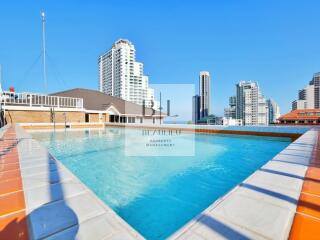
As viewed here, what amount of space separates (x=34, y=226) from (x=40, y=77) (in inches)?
781

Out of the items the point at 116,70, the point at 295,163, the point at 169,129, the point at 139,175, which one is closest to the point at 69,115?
the point at 169,129

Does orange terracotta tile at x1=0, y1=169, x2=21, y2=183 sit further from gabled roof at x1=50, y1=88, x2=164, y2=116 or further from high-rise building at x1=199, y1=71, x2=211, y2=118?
high-rise building at x1=199, y1=71, x2=211, y2=118

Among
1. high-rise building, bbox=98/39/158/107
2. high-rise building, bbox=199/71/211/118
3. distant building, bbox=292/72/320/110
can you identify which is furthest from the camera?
high-rise building, bbox=199/71/211/118

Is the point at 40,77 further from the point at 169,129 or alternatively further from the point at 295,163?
the point at 295,163

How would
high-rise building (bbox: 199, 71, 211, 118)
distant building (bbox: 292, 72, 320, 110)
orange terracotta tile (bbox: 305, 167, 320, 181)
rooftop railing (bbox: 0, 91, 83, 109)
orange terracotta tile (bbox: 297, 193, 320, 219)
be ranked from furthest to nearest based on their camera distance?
1. high-rise building (bbox: 199, 71, 211, 118)
2. distant building (bbox: 292, 72, 320, 110)
3. rooftop railing (bbox: 0, 91, 83, 109)
4. orange terracotta tile (bbox: 305, 167, 320, 181)
5. orange terracotta tile (bbox: 297, 193, 320, 219)

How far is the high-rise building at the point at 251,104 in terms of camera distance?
51.1m

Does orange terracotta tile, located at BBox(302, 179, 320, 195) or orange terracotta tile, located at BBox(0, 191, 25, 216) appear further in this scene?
orange terracotta tile, located at BBox(302, 179, 320, 195)

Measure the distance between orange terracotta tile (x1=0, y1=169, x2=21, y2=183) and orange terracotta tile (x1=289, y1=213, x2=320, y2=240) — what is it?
2.71m

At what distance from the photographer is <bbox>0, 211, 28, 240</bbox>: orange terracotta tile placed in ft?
3.26

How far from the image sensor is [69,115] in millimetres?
16453

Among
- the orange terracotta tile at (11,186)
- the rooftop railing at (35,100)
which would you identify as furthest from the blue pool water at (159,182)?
the rooftop railing at (35,100)

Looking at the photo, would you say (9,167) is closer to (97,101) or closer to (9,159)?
(9,159)

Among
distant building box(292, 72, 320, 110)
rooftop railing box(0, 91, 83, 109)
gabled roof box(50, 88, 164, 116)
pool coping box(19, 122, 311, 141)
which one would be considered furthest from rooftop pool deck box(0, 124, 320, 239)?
distant building box(292, 72, 320, 110)

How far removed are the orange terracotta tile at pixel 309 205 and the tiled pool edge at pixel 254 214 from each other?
0.03m
